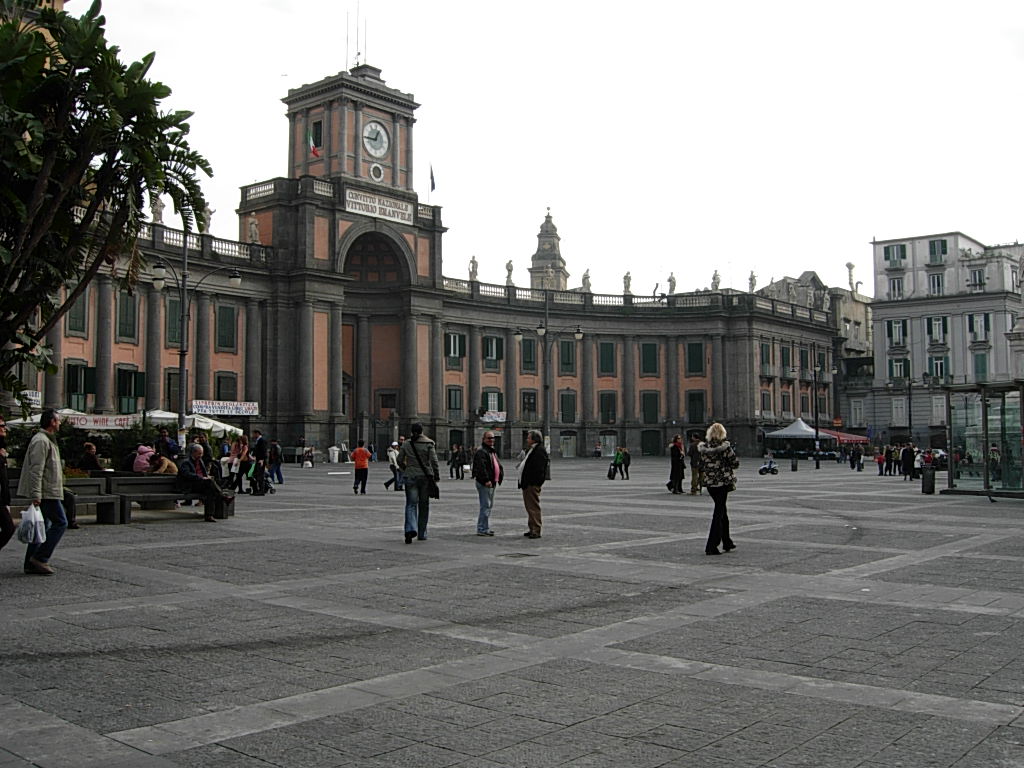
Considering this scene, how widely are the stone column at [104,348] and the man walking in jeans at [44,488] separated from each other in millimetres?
38405

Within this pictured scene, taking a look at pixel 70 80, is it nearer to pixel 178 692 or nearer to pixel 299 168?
pixel 178 692

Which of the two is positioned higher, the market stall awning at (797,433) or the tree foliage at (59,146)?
the tree foliage at (59,146)

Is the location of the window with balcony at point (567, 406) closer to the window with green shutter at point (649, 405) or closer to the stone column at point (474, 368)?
the window with green shutter at point (649, 405)

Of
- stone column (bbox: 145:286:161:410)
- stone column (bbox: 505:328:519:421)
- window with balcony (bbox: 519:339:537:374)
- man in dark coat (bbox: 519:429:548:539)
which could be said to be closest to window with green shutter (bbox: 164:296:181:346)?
stone column (bbox: 145:286:161:410)

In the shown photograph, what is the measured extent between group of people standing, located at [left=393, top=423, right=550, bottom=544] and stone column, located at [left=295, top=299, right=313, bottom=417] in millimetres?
40308

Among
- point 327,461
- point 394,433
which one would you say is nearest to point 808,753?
point 327,461

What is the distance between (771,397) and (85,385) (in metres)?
50.7

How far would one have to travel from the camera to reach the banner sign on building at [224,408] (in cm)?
5031

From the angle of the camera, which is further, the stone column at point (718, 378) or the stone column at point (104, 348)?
the stone column at point (718, 378)

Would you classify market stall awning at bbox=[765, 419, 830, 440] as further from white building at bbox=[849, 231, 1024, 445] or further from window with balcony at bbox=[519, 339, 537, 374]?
white building at bbox=[849, 231, 1024, 445]

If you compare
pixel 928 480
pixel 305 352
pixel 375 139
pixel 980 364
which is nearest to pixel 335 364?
pixel 305 352

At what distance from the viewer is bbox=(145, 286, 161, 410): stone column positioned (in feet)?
164

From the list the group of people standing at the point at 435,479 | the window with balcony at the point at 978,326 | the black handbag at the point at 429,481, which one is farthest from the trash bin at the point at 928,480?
the window with balcony at the point at 978,326

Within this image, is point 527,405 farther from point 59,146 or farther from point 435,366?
point 59,146
